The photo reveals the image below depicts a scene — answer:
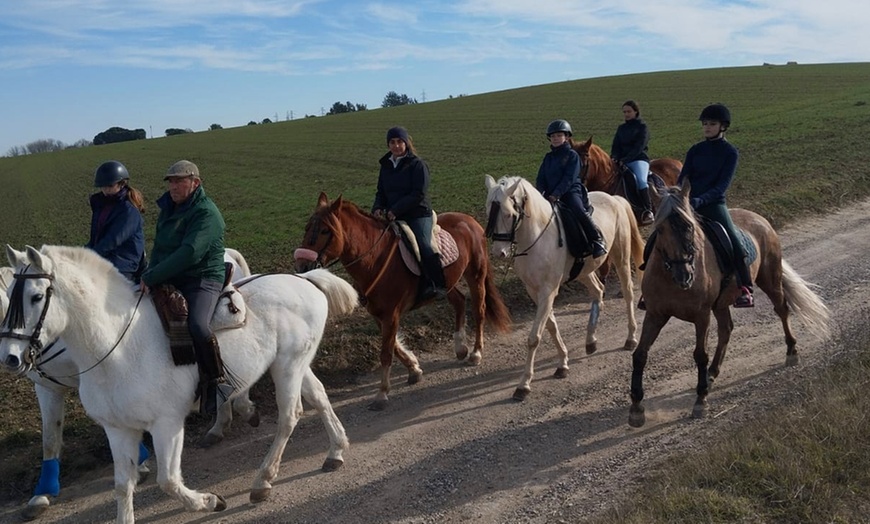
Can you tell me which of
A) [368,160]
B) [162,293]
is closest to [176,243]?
[162,293]

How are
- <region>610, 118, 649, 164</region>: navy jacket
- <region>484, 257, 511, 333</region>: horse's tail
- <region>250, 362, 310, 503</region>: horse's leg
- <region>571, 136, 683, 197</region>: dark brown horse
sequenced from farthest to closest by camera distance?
<region>610, 118, 649, 164</region>: navy jacket
<region>571, 136, 683, 197</region>: dark brown horse
<region>484, 257, 511, 333</region>: horse's tail
<region>250, 362, 310, 503</region>: horse's leg

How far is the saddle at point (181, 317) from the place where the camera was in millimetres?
5293

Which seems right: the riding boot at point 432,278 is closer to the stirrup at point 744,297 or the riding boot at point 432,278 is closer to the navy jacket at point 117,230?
the navy jacket at point 117,230

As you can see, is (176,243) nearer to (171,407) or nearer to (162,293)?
(162,293)

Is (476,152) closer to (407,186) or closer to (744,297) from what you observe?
(407,186)

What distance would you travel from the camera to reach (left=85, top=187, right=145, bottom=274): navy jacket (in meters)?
6.36

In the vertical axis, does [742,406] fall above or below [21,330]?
below

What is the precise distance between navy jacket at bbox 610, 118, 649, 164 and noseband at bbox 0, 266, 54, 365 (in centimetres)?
1053

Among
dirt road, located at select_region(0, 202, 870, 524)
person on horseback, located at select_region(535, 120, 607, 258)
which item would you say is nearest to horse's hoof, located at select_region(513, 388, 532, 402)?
dirt road, located at select_region(0, 202, 870, 524)

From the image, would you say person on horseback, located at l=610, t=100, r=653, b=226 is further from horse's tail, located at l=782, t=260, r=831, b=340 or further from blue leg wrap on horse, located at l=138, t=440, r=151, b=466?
blue leg wrap on horse, located at l=138, t=440, r=151, b=466

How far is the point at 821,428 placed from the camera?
530cm

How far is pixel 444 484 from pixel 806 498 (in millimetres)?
2853

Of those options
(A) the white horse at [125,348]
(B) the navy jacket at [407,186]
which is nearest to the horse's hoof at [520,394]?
(B) the navy jacket at [407,186]

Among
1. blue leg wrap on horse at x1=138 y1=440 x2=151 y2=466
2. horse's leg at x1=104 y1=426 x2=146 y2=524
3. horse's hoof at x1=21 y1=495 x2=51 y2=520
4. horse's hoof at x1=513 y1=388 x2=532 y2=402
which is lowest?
horse's hoof at x1=21 y1=495 x2=51 y2=520
